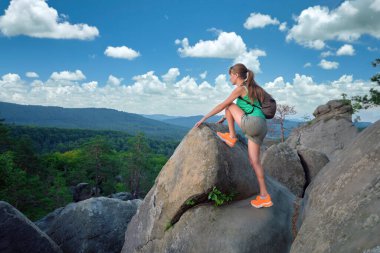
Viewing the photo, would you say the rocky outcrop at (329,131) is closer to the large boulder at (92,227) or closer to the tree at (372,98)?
the tree at (372,98)

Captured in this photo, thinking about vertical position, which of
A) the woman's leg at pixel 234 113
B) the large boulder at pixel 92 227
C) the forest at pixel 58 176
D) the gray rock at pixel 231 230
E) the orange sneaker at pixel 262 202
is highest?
the woman's leg at pixel 234 113

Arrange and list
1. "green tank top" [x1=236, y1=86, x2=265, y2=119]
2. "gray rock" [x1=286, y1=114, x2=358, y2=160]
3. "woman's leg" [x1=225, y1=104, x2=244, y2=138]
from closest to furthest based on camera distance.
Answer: "green tank top" [x1=236, y1=86, x2=265, y2=119], "woman's leg" [x1=225, y1=104, x2=244, y2=138], "gray rock" [x1=286, y1=114, x2=358, y2=160]

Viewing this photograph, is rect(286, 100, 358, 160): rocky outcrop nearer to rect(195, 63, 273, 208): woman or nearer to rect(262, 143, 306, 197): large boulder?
rect(262, 143, 306, 197): large boulder

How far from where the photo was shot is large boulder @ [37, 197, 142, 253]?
17078mm

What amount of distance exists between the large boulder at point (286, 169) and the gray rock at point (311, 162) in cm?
67

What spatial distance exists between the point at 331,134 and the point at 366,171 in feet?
116

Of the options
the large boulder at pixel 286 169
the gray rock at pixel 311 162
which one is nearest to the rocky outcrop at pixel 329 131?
the gray rock at pixel 311 162

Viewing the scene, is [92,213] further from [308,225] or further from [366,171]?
[366,171]

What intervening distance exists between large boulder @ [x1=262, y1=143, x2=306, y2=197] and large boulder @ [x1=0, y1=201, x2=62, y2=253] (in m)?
13.6

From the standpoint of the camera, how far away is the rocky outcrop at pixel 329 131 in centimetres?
3922

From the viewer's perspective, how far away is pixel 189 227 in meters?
9.70

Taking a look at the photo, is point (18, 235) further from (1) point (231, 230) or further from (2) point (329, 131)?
(2) point (329, 131)

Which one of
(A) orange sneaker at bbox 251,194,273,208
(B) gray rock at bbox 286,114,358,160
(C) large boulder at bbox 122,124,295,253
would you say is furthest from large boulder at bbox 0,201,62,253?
(B) gray rock at bbox 286,114,358,160

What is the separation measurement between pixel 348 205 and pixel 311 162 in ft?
54.4
